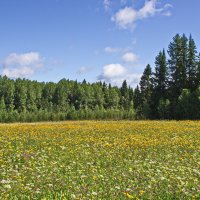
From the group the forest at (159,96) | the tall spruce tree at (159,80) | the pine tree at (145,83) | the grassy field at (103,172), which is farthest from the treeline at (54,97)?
the grassy field at (103,172)

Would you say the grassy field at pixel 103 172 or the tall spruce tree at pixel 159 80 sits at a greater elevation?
the tall spruce tree at pixel 159 80

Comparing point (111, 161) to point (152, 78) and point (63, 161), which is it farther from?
point (152, 78)

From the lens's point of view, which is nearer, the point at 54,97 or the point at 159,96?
the point at 159,96

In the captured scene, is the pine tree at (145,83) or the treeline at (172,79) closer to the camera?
the treeline at (172,79)

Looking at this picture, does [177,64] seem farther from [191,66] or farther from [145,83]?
[145,83]

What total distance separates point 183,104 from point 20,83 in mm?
81752

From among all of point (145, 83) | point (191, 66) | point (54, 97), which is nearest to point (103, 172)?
point (191, 66)

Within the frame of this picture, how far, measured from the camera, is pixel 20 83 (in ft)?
424

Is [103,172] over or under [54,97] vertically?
under

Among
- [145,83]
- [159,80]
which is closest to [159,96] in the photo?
[159,80]

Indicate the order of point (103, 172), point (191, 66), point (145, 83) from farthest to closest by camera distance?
point (145, 83) < point (191, 66) < point (103, 172)

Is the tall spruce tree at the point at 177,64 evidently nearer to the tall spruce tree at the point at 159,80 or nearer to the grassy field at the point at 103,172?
the tall spruce tree at the point at 159,80

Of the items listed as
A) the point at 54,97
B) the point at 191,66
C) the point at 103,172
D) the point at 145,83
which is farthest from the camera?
the point at 54,97

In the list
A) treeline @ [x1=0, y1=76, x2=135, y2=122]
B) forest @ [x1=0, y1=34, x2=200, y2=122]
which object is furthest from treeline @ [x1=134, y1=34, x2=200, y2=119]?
treeline @ [x1=0, y1=76, x2=135, y2=122]
